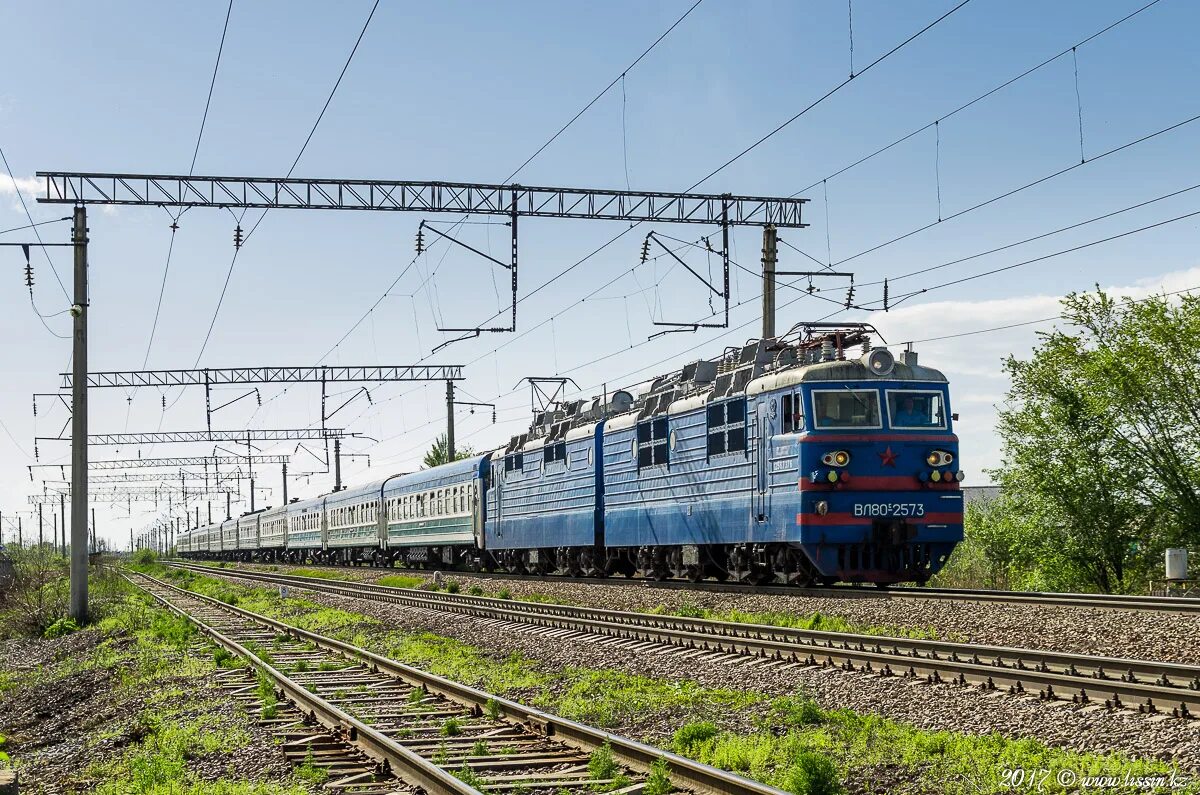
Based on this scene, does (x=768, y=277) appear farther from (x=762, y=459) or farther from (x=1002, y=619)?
(x=1002, y=619)

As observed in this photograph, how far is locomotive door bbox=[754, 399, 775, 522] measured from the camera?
21203mm

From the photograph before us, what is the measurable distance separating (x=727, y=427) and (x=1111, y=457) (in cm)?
1540

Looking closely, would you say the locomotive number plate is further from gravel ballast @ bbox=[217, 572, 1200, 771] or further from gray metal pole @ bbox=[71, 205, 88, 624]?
gray metal pole @ bbox=[71, 205, 88, 624]

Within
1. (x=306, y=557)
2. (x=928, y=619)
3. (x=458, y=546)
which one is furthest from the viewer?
(x=306, y=557)

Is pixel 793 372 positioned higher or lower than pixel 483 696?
higher

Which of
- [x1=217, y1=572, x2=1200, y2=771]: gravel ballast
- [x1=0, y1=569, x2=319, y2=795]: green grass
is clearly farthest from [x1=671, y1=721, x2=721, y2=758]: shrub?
[x1=0, y1=569, x2=319, y2=795]: green grass

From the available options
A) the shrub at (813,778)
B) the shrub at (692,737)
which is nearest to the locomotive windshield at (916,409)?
the shrub at (692,737)

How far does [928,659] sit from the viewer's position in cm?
1218

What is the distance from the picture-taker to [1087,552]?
3250 cm

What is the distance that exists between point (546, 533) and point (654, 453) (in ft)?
→ 25.2

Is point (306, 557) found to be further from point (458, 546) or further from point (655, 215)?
point (655, 215)

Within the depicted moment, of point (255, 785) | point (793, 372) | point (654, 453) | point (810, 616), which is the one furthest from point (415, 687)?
point (654, 453)

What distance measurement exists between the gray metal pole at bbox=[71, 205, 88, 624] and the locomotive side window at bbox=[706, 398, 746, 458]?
39.2 feet

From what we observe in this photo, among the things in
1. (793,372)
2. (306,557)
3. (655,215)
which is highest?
(655,215)
